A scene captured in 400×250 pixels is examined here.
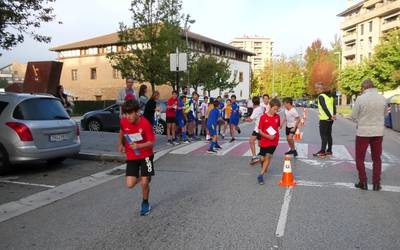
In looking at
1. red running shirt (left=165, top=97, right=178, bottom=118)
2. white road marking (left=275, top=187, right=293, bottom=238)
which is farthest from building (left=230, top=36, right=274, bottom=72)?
white road marking (left=275, top=187, right=293, bottom=238)

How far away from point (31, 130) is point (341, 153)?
810cm

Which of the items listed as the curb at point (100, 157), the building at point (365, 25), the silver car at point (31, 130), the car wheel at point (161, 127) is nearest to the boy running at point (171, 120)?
the curb at point (100, 157)

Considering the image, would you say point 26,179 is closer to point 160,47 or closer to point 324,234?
point 324,234

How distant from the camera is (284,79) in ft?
308

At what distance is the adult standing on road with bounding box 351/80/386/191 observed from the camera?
7.40 m

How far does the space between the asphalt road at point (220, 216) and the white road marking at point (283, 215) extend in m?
0.01

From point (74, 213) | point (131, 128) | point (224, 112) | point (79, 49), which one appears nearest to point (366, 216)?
point (131, 128)

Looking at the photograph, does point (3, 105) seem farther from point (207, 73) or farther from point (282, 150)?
point (207, 73)

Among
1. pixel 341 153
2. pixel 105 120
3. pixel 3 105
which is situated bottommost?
pixel 341 153

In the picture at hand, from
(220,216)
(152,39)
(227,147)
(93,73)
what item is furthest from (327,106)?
(93,73)

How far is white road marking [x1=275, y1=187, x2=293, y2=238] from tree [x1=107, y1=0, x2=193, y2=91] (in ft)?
76.0

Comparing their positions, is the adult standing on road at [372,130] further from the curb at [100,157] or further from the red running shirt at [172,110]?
the red running shirt at [172,110]

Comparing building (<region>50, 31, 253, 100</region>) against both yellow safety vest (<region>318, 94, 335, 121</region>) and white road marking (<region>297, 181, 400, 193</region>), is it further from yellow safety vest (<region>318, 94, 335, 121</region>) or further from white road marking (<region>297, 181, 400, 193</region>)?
white road marking (<region>297, 181, 400, 193</region>)

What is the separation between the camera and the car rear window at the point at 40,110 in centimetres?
858
